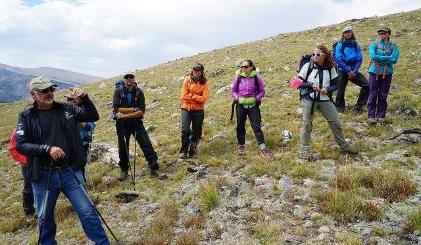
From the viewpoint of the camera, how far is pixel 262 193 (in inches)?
369

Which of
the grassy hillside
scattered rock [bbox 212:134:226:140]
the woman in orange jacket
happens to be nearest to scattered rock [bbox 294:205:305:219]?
the grassy hillside

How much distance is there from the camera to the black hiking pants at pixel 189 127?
1269cm

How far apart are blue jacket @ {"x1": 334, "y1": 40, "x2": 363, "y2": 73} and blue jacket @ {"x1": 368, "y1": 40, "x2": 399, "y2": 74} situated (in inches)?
31.2

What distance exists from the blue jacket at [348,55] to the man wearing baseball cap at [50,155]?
931 cm

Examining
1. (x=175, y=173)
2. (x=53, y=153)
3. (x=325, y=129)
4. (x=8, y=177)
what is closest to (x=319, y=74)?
(x=325, y=129)

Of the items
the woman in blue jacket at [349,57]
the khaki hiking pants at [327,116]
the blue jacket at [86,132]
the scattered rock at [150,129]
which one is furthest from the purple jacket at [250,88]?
the scattered rock at [150,129]

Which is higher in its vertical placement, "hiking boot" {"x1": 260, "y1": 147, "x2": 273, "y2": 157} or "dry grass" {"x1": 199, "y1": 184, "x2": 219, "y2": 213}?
"hiking boot" {"x1": 260, "y1": 147, "x2": 273, "y2": 157}

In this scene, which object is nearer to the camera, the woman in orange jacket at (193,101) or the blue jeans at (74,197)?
the blue jeans at (74,197)

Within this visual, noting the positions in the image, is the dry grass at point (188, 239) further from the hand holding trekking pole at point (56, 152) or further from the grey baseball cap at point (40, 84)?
the grey baseball cap at point (40, 84)

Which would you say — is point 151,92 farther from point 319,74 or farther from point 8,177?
point 319,74

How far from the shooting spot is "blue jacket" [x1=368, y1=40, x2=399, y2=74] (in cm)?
1246

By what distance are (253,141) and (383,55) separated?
15.8ft

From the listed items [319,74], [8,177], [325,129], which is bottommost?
[8,177]

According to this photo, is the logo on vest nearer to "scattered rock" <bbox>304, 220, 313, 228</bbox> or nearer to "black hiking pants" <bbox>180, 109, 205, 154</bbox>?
"scattered rock" <bbox>304, 220, 313, 228</bbox>
